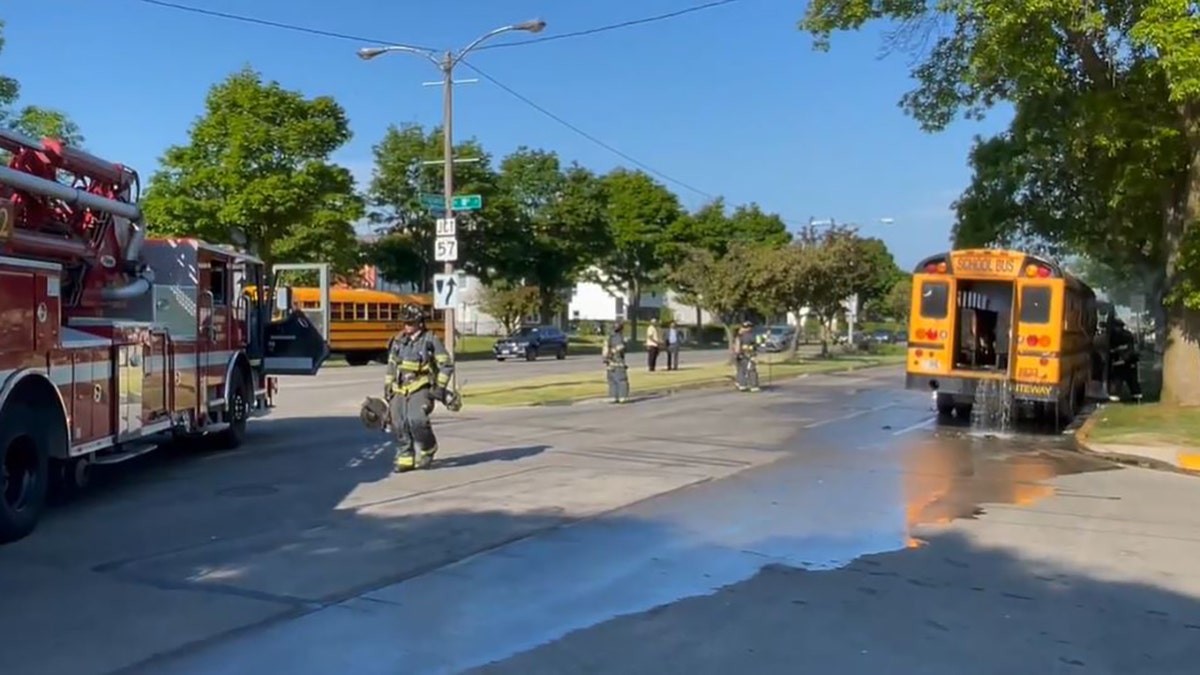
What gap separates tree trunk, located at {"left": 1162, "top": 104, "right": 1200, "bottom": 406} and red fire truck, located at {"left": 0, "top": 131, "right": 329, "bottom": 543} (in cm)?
1575

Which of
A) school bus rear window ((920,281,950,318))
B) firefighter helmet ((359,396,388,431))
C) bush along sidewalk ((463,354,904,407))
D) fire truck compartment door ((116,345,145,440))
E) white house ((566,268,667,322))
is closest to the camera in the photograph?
fire truck compartment door ((116,345,145,440))

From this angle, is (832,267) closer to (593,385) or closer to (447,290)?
(593,385)

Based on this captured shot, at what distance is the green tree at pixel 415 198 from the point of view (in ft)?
185

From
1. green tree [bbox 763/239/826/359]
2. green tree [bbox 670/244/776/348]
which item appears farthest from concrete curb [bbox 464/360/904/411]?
green tree [bbox 670/244/776/348]

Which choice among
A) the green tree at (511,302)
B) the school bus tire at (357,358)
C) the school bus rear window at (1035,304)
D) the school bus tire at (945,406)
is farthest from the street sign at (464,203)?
the green tree at (511,302)

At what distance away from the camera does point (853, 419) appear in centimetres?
2086

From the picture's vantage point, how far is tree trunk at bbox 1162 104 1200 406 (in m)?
20.4

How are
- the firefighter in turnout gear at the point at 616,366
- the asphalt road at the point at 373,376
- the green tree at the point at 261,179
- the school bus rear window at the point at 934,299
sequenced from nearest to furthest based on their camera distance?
the school bus rear window at the point at 934,299, the firefighter in turnout gear at the point at 616,366, the asphalt road at the point at 373,376, the green tree at the point at 261,179

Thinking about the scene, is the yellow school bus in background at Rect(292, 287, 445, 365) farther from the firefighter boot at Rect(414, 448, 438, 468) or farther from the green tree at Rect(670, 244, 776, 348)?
the firefighter boot at Rect(414, 448, 438, 468)

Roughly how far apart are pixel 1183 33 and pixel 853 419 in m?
8.15

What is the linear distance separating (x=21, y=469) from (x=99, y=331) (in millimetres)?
1731

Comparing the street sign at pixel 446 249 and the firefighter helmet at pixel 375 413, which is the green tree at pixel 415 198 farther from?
the firefighter helmet at pixel 375 413

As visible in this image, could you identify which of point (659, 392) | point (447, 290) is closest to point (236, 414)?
point (447, 290)

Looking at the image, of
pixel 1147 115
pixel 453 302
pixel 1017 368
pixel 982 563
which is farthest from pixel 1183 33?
pixel 453 302
